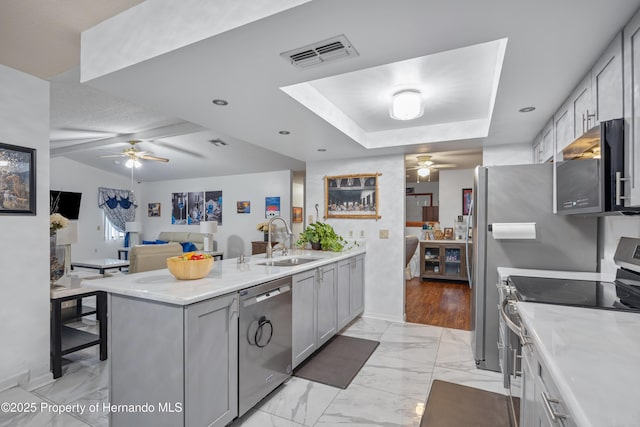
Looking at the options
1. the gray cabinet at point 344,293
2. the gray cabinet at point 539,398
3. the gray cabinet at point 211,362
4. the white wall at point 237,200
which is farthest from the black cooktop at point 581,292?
the white wall at point 237,200

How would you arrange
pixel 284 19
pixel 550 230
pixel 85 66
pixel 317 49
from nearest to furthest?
pixel 284 19 → pixel 317 49 → pixel 85 66 → pixel 550 230

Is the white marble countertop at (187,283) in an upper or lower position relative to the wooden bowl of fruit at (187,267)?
lower

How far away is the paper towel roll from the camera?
2498 mm

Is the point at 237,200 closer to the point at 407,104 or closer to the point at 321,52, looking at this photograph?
the point at 407,104

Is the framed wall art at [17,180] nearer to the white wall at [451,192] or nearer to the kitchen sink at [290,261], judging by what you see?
the kitchen sink at [290,261]

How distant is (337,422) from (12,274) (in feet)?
8.49

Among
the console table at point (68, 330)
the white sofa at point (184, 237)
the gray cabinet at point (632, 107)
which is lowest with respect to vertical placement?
the console table at point (68, 330)

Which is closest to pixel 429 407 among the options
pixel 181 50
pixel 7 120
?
pixel 181 50

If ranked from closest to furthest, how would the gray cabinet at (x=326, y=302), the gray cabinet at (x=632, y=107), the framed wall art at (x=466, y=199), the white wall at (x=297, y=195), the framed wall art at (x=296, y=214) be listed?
1. the gray cabinet at (x=632, y=107)
2. the gray cabinet at (x=326, y=302)
3. the framed wall art at (x=466, y=199)
4. the framed wall art at (x=296, y=214)
5. the white wall at (x=297, y=195)

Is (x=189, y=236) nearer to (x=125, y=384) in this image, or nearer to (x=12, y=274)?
(x=12, y=274)

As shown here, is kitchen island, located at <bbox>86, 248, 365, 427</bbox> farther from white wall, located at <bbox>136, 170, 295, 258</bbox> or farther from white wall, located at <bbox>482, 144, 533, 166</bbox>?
white wall, located at <bbox>136, 170, 295, 258</bbox>

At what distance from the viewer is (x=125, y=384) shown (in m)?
1.79

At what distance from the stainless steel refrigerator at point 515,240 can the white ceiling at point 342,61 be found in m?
0.52

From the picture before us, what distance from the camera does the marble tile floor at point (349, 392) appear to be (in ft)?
6.64
